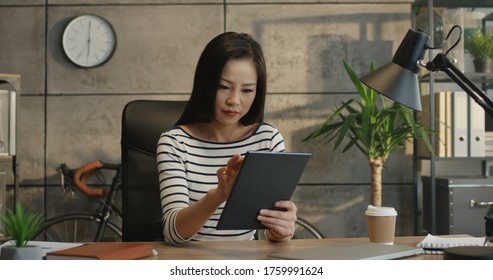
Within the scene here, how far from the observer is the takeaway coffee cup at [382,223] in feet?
4.71

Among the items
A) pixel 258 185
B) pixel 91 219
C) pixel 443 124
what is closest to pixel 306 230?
pixel 443 124

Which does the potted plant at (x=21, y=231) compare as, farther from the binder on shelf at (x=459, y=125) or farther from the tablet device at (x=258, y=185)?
the binder on shelf at (x=459, y=125)

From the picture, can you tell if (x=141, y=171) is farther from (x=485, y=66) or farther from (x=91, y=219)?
(x=485, y=66)

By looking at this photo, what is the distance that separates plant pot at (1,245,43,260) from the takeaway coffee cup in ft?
2.22

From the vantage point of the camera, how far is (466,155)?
344 cm

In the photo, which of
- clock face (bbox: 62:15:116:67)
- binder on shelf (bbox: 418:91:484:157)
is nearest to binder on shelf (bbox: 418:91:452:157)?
binder on shelf (bbox: 418:91:484:157)

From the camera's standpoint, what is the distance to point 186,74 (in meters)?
3.71

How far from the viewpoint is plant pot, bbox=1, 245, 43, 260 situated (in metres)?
1.10

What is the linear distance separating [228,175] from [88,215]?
2.29 metres

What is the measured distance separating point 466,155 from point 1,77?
2.31 m

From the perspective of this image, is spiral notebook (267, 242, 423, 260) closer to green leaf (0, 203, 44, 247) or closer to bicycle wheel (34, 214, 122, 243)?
green leaf (0, 203, 44, 247)
